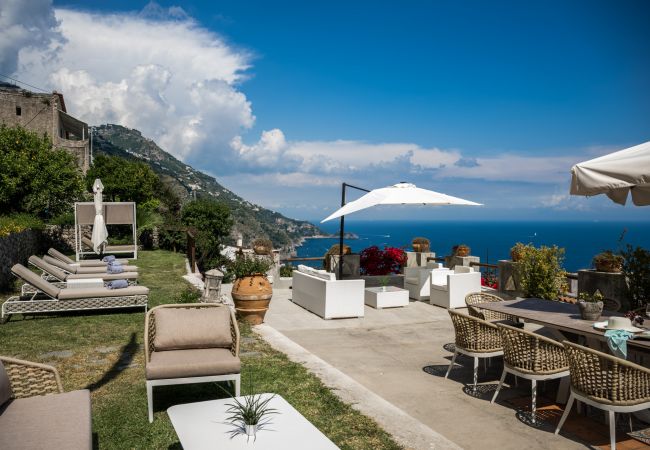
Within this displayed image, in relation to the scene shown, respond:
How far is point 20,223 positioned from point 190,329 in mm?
14092

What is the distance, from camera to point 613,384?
363 cm

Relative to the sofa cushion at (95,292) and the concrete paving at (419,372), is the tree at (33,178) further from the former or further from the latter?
the concrete paving at (419,372)

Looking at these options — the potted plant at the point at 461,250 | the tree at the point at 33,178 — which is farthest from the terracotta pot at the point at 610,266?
the tree at the point at 33,178

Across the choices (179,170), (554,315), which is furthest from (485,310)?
(179,170)

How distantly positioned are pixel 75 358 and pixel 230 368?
2.78 metres

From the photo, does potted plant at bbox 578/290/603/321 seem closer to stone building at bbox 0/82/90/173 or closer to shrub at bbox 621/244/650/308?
shrub at bbox 621/244/650/308

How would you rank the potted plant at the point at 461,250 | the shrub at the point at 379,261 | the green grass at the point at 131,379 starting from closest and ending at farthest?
1. the green grass at the point at 131,379
2. the potted plant at the point at 461,250
3. the shrub at the point at 379,261

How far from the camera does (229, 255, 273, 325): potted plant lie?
7.55m

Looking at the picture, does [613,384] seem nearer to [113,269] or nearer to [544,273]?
[544,273]

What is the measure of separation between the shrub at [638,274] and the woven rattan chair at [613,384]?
4027 mm

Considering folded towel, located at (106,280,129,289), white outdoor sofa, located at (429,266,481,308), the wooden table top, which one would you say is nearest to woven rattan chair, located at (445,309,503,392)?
the wooden table top

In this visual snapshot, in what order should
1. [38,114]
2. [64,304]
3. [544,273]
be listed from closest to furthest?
[64,304] < [544,273] < [38,114]

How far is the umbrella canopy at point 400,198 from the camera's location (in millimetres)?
9852

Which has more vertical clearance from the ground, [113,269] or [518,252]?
[518,252]
